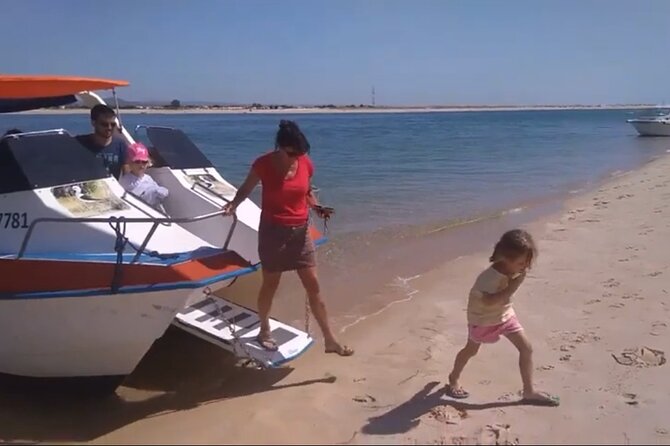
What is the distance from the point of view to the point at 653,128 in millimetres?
37625

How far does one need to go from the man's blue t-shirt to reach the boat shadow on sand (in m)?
1.84

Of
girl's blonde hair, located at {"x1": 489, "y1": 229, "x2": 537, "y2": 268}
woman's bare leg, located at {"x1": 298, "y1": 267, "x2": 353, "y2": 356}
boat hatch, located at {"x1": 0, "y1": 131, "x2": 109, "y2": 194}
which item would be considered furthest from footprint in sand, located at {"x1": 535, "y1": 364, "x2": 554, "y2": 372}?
boat hatch, located at {"x1": 0, "y1": 131, "x2": 109, "y2": 194}

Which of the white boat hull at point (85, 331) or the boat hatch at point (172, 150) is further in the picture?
the boat hatch at point (172, 150)

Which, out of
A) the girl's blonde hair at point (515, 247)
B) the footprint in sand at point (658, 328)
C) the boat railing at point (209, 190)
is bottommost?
the footprint in sand at point (658, 328)

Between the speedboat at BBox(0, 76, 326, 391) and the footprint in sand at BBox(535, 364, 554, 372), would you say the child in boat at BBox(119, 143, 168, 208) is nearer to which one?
the speedboat at BBox(0, 76, 326, 391)

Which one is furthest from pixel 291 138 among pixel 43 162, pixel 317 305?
pixel 43 162

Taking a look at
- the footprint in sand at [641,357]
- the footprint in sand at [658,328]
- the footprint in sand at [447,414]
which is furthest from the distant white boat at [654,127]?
the footprint in sand at [447,414]

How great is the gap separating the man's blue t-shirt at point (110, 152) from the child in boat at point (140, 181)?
0.79 ft

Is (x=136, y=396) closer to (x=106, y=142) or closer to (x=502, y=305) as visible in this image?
(x=106, y=142)

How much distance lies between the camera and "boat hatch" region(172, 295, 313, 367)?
5.22 meters

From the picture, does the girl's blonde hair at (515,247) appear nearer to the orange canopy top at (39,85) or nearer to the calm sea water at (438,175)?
the orange canopy top at (39,85)

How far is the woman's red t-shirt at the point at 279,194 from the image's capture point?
5055mm

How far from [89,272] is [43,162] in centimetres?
124

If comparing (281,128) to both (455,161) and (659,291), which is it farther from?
(455,161)
